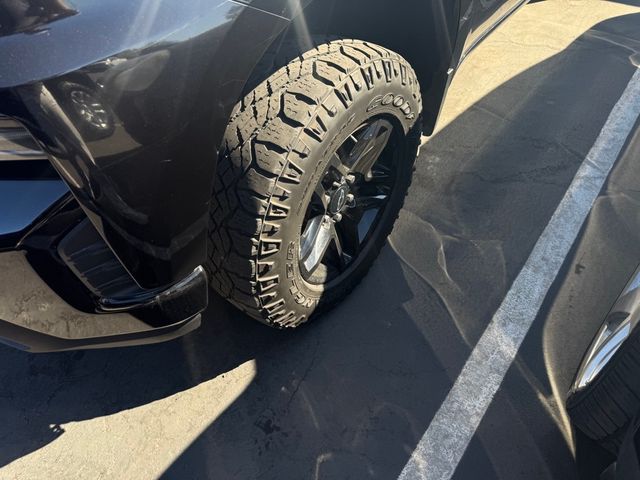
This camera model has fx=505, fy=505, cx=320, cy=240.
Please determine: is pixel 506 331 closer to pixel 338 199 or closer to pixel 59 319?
pixel 338 199

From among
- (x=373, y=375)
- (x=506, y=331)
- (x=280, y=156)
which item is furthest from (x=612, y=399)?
(x=280, y=156)

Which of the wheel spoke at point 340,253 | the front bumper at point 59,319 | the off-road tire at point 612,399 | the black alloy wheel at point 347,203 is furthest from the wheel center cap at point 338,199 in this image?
the off-road tire at point 612,399

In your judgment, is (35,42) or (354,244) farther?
(354,244)

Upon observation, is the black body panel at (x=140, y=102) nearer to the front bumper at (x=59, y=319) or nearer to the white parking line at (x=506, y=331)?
the front bumper at (x=59, y=319)

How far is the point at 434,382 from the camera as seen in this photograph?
2.06m

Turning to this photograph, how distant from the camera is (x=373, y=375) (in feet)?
6.81

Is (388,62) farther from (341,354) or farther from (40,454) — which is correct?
(40,454)

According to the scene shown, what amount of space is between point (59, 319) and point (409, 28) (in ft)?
5.80

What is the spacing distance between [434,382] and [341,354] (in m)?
0.40

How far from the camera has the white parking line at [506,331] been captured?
6.11 ft

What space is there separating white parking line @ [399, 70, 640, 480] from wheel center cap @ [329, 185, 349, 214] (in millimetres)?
850

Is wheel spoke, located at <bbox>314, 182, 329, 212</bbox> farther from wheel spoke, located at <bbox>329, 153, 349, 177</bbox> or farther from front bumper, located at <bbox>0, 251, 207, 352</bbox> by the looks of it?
front bumper, located at <bbox>0, 251, 207, 352</bbox>

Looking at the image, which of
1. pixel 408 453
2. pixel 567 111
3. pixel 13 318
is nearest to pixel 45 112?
pixel 13 318

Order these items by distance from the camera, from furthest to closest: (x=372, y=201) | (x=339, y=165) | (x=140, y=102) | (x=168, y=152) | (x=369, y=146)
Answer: (x=372, y=201), (x=369, y=146), (x=339, y=165), (x=168, y=152), (x=140, y=102)
